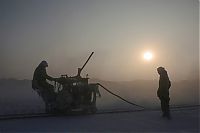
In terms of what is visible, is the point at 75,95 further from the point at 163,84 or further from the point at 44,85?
the point at 163,84

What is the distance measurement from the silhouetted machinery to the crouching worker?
324 mm

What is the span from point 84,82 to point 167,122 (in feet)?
14.0

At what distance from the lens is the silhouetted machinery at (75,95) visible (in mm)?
15508

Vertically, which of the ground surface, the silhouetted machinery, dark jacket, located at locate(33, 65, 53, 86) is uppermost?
dark jacket, located at locate(33, 65, 53, 86)

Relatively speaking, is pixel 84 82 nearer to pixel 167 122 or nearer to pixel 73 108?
pixel 73 108

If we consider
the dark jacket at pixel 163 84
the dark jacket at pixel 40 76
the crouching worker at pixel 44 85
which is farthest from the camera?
the dark jacket at pixel 40 76

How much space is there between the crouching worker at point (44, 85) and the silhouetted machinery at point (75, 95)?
0.32 m

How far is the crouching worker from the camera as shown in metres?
15.8

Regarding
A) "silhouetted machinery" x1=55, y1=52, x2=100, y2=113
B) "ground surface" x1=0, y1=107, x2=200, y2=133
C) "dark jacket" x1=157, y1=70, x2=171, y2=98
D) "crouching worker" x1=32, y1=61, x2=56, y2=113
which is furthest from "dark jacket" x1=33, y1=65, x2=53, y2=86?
"dark jacket" x1=157, y1=70, x2=171, y2=98

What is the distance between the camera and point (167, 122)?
1329 centimetres

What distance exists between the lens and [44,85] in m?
16.0

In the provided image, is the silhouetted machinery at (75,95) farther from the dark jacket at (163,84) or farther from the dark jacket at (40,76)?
the dark jacket at (163,84)

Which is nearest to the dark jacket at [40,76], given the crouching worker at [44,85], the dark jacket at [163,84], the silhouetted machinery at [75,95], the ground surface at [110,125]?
the crouching worker at [44,85]

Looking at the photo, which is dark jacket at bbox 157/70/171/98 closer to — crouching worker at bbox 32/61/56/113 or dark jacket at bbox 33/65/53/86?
crouching worker at bbox 32/61/56/113
